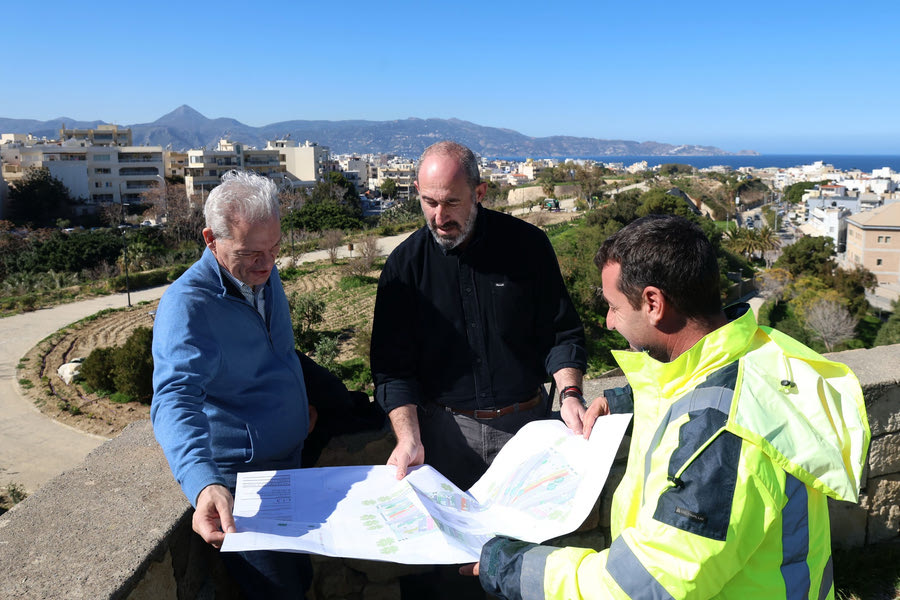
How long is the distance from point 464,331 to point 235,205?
2.71 feet

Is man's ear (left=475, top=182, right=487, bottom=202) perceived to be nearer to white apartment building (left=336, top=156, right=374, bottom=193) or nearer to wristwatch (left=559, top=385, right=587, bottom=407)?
wristwatch (left=559, top=385, right=587, bottom=407)

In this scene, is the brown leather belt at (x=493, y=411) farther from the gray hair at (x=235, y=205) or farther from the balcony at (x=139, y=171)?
the balcony at (x=139, y=171)

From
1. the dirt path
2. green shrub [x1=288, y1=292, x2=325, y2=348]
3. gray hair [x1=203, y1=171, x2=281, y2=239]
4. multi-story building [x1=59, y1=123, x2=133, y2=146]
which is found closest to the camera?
gray hair [x1=203, y1=171, x2=281, y2=239]

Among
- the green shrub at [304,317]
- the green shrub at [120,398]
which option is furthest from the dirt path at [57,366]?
the green shrub at [304,317]

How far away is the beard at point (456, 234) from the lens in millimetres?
2137

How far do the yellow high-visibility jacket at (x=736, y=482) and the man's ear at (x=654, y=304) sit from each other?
0.09 m

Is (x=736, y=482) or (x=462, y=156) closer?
(x=736, y=482)

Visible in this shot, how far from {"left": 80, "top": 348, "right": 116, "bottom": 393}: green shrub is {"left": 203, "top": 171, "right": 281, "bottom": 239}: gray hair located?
16872 millimetres

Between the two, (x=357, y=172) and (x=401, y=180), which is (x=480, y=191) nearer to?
(x=357, y=172)

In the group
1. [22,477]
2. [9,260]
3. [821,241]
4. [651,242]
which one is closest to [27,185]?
[9,260]

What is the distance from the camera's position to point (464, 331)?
2158 mm

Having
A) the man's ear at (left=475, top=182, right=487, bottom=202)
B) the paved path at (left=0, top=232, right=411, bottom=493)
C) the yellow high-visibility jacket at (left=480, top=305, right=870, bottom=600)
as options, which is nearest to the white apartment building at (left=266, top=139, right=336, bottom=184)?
the paved path at (left=0, top=232, right=411, bottom=493)

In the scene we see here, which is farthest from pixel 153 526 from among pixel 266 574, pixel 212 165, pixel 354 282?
pixel 212 165

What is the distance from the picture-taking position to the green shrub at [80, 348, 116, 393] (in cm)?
1655
